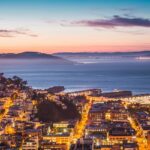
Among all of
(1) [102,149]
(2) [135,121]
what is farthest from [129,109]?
(1) [102,149]

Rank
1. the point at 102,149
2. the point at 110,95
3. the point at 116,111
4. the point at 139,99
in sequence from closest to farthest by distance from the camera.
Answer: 1. the point at 102,149
2. the point at 116,111
3. the point at 139,99
4. the point at 110,95

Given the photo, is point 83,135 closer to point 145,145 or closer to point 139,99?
point 145,145

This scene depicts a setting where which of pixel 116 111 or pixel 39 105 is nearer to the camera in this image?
pixel 116 111

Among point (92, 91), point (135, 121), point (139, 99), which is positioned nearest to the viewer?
point (135, 121)

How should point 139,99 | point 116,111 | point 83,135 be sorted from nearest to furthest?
point 83,135 < point 116,111 < point 139,99

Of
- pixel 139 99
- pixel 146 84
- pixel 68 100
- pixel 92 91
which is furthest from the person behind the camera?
pixel 146 84

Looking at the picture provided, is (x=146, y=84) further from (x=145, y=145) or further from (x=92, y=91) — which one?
(x=145, y=145)

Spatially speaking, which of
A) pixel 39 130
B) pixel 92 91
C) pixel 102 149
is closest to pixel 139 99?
pixel 92 91

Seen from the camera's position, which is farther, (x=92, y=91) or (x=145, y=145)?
(x=92, y=91)
